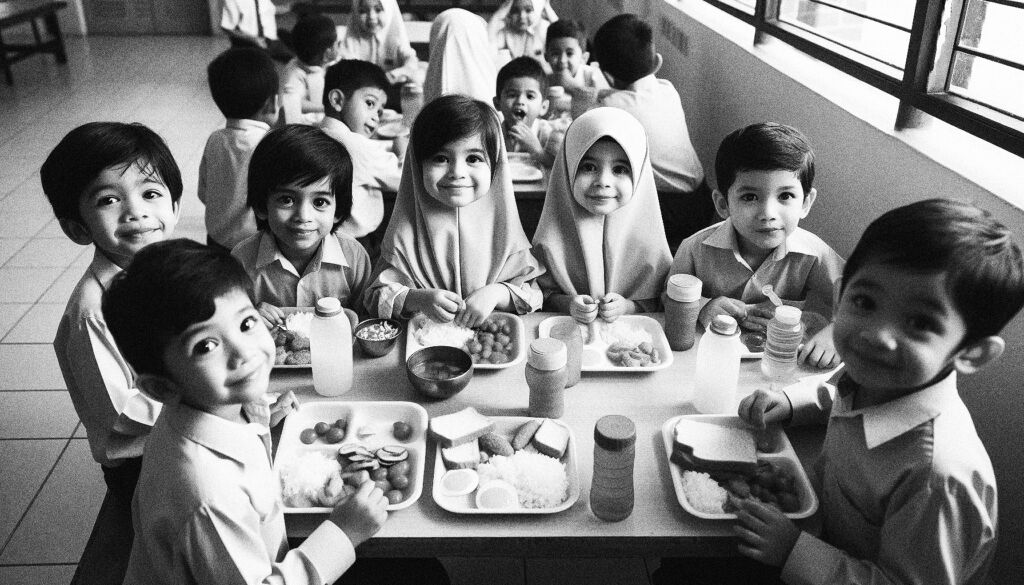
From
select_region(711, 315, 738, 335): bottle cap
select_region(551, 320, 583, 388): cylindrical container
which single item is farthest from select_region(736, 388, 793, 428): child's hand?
select_region(551, 320, 583, 388): cylindrical container

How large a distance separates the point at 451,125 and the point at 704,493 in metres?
1.03

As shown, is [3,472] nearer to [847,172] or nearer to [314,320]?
[314,320]

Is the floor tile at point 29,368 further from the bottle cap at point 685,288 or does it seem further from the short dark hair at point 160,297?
the bottle cap at point 685,288

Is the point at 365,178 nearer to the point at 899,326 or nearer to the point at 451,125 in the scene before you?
the point at 451,125

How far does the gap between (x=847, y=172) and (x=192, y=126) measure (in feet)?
16.7

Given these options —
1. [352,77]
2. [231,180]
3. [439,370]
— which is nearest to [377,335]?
[439,370]

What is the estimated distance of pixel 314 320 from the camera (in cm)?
150

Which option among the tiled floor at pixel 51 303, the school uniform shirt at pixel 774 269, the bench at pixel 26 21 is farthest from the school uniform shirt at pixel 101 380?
the bench at pixel 26 21

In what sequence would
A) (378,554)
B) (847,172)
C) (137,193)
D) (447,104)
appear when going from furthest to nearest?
1. (847,172)
2. (447,104)
3. (137,193)
4. (378,554)

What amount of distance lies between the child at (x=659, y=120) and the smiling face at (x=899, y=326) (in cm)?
197

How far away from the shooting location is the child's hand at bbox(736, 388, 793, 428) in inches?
55.3

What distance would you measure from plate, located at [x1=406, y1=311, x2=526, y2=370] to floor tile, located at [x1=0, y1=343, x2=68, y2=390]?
1764 mm

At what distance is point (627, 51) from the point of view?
10.1 feet

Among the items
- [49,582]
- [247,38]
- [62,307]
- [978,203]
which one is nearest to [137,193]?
[49,582]
